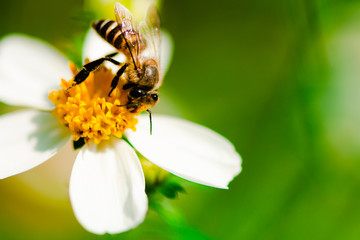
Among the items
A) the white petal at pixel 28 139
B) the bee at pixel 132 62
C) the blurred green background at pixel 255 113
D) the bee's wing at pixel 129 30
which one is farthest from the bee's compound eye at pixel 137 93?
the blurred green background at pixel 255 113

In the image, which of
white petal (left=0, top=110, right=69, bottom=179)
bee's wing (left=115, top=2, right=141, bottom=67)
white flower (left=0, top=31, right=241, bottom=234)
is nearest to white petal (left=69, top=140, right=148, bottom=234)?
white flower (left=0, top=31, right=241, bottom=234)

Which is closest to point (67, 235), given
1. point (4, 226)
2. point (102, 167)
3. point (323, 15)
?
point (4, 226)

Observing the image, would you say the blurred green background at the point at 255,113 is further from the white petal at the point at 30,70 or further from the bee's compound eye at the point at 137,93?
the bee's compound eye at the point at 137,93

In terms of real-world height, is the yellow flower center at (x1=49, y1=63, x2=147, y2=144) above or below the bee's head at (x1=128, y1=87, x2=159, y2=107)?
below

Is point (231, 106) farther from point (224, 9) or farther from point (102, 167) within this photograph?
point (102, 167)

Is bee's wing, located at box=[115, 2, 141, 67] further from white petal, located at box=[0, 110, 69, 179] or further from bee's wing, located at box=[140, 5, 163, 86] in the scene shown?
white petal, located at box=[0, 110, 69, 179]

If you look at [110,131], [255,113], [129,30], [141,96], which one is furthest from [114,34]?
[255,113]
